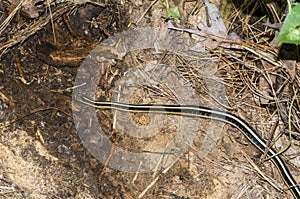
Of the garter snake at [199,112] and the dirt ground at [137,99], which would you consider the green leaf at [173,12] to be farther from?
the garter snake at [199,112]

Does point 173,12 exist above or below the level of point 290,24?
below

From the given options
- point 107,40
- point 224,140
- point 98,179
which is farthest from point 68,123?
point 224,140

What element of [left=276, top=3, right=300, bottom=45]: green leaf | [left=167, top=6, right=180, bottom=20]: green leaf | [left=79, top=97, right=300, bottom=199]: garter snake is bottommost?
[left=79, top=97, right=300, bottom=199]: garter snake

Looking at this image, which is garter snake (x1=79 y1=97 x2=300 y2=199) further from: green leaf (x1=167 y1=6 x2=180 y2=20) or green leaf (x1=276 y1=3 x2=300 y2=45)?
green leaf (x1=276 y1=3 x2=300 y2=45)

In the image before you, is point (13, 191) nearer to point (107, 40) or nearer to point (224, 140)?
point (107, 40)

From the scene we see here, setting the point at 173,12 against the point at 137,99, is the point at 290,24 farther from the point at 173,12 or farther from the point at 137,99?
the point at 137,99

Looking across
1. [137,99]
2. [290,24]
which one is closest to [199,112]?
[137,99]

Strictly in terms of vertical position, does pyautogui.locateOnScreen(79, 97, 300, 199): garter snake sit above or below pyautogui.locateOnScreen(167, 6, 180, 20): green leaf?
below

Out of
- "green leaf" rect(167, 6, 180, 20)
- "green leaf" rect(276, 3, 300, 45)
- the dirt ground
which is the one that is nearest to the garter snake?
the dirt ground
